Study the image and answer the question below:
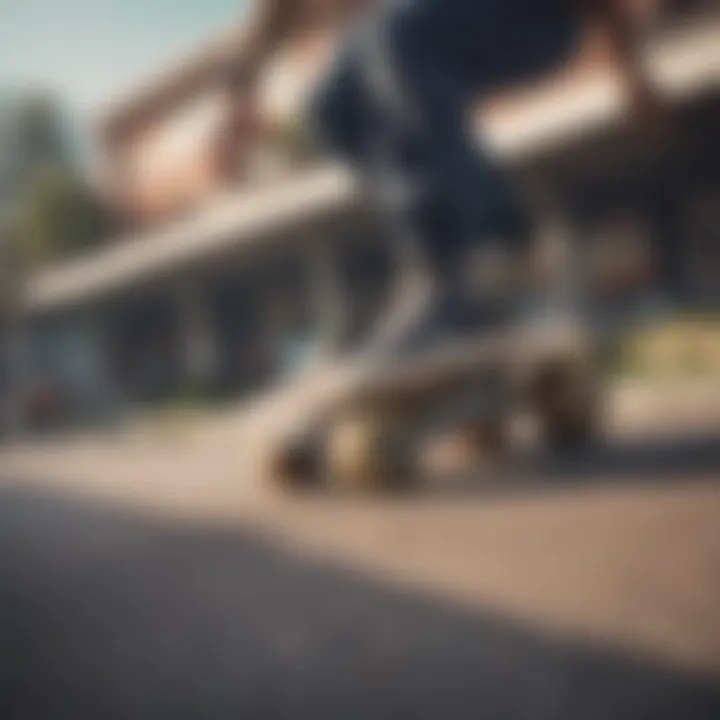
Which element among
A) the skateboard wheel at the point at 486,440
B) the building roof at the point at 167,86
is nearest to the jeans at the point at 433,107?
the building roof at the point at 167,86

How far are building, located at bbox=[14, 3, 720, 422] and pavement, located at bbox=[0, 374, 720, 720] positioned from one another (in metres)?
0.13

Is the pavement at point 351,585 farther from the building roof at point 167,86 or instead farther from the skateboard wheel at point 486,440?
the building roof at point 167,86

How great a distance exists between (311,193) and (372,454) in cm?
57

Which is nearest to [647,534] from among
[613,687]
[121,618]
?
[613,687]

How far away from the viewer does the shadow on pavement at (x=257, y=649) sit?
1.17 metres

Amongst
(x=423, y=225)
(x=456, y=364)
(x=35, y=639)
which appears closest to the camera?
(x=35, y=639)

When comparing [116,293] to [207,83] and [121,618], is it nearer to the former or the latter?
[207,83]

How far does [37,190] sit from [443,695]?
1032 mm

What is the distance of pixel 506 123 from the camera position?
1525mm

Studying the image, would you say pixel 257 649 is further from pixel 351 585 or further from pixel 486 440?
pixel 486 440

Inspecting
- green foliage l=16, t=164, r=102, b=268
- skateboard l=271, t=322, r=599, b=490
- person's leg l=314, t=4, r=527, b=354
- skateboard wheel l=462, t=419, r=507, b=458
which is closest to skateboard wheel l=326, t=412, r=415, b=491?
skateboard l=271, t=322, r=599, b=490

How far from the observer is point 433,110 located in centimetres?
148

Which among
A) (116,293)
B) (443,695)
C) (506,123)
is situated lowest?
(443,695)

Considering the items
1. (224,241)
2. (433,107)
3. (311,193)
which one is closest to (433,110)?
(433,107)
